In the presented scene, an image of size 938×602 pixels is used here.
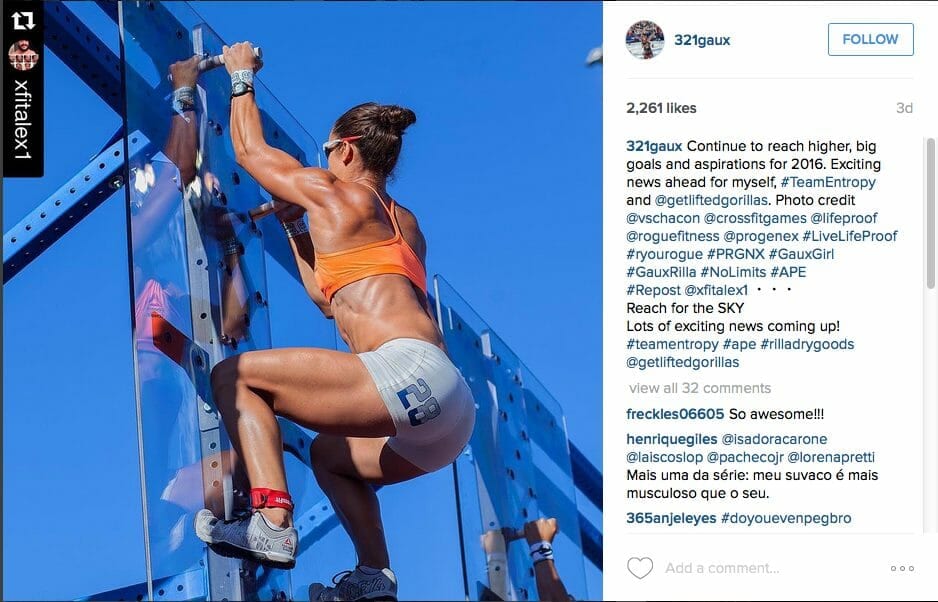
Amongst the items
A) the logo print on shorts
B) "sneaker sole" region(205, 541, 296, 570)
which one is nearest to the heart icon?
the logo print on shorts

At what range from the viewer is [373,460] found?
3.49 metres

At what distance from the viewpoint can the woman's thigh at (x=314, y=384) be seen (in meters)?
3.18

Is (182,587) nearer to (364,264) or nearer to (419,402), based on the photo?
(419,402)

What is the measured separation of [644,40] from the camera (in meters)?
3.92

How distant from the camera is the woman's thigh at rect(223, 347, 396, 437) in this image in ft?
10.4

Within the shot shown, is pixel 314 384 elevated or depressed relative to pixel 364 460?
elevated

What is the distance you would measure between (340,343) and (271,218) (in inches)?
14.8

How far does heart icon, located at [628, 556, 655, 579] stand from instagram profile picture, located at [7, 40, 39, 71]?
6.04 feet

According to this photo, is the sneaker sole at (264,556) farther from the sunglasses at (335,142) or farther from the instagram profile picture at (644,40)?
the instagram profile picture at (644,40)

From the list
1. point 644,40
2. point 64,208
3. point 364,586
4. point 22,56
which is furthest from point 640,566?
point 22,56

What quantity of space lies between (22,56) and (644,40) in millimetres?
1561

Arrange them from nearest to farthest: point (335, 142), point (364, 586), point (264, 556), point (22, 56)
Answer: point (264, 556)
point (364, 586)
point (22, 56)
point (335, 142)

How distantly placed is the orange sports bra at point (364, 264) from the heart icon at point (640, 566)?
2.69 feet

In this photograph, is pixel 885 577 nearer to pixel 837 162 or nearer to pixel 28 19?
pixel 837 162
